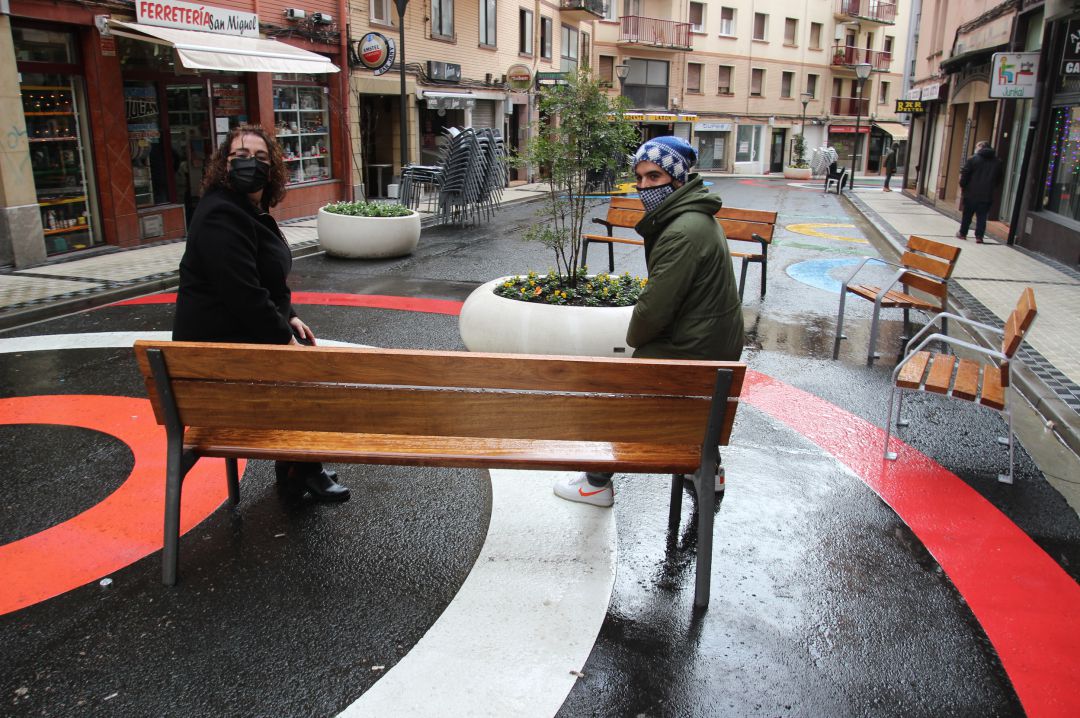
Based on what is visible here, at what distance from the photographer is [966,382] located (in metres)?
4.77

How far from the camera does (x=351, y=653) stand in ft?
9.57

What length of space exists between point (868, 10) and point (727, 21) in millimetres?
12980

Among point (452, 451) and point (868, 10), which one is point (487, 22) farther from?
point (868, 10)

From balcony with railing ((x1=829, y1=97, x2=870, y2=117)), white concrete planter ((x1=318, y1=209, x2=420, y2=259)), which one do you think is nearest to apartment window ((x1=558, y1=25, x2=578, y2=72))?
balcony with railing ((x1=829, y1=97, x2=870, y2=117))

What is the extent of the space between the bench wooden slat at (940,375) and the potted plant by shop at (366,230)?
319 inches

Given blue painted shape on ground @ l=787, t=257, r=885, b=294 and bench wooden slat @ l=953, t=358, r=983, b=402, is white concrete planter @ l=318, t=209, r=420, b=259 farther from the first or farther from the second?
bench wooden slat @ l=953, t=358, r=983, b=402

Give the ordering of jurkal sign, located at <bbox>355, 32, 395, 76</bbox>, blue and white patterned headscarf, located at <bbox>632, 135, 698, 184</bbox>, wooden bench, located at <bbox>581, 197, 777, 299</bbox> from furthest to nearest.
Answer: jurkal sign, located at <bbox>355, 32, 395, 76</bbox>, wooden bench, located at <bbox>581, 197, 777, 299</bbox>, blue and white patterned headscarf, located at <bbox>632, 135, 698, 184</bbox>

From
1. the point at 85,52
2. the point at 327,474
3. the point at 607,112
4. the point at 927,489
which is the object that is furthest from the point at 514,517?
the point at 85,52

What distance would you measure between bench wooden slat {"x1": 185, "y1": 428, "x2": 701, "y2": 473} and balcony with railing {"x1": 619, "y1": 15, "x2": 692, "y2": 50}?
145ft

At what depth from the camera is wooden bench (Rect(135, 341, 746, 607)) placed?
3098 mm

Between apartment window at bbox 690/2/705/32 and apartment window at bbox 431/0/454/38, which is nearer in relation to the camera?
apartment window at bbox 431/0/454/38

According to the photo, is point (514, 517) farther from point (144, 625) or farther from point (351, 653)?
point (144, 625)

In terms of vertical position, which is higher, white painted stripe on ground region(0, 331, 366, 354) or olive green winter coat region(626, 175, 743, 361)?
olive green winter coat region(626, 175, 743, 361)

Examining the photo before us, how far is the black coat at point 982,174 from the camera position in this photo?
48.0 feet
